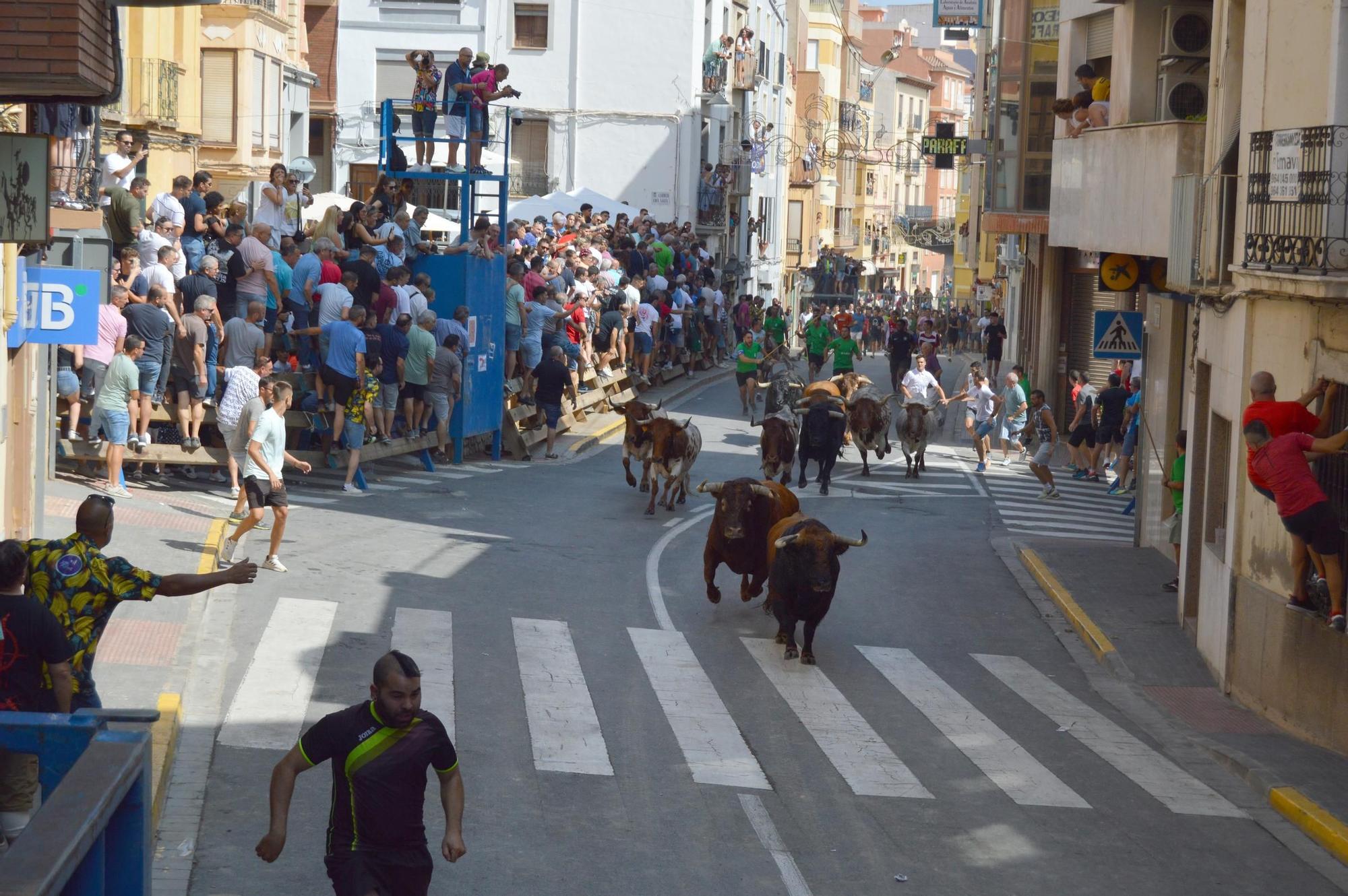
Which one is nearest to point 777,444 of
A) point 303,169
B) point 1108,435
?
point 1108,435

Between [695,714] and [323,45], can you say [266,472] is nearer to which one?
[695,714]

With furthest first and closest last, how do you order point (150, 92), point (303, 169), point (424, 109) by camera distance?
1. point (303, 169)
2. point (150, 92)
3. point (424, 109)

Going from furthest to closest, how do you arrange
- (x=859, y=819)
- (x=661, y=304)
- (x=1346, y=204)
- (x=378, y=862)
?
(x=661, y=304) < (x=1346, y=204) < (x=859, y=819) < (x=378, y=862)

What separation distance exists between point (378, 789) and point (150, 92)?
31.8m

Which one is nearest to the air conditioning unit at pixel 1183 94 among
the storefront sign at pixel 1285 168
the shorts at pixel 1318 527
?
the storefront sign at pixel 1285 168

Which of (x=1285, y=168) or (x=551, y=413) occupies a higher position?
(x=1285, y=168)

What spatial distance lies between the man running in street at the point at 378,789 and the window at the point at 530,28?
46.7m

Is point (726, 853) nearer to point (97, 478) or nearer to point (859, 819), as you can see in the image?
point (859, 819)

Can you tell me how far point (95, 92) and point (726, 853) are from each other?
671 centimetres

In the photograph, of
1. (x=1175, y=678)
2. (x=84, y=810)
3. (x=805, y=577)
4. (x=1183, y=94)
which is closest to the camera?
(x=84, y=810)

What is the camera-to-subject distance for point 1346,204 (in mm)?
12836

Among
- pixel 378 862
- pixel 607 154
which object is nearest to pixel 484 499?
pixel 378 862

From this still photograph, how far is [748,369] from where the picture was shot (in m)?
34.8

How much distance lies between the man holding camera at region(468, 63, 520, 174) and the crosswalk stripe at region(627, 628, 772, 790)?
12.2 meters
